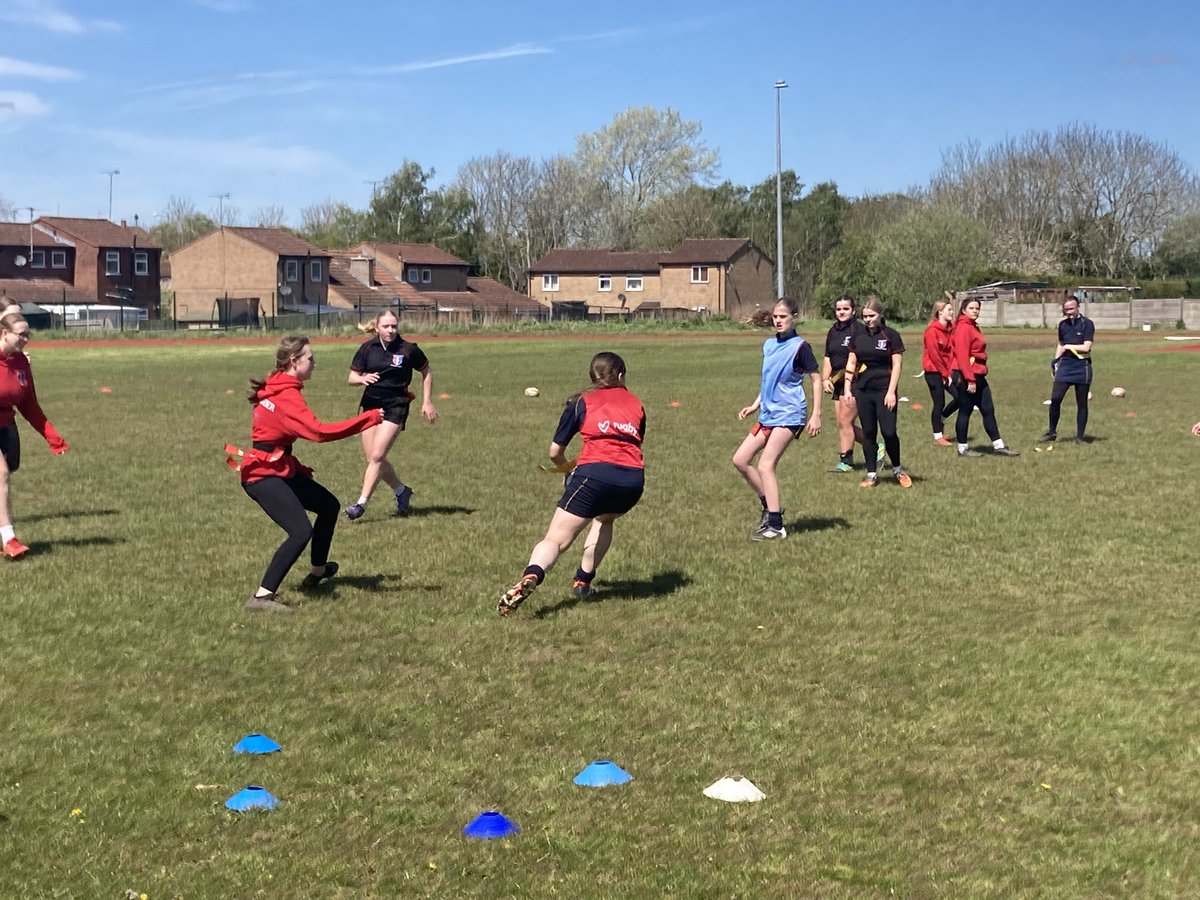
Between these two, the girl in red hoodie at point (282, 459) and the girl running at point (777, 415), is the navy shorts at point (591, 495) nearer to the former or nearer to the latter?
the girl in red hoodie at point (282, 459)

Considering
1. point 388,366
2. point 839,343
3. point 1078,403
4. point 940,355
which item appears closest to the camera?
point 388,366

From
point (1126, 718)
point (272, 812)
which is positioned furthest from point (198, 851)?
point (1126, 718)

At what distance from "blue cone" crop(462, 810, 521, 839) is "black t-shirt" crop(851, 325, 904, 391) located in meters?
10.6

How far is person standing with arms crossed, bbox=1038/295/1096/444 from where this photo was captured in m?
19.0

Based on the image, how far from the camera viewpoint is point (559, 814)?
5.59m

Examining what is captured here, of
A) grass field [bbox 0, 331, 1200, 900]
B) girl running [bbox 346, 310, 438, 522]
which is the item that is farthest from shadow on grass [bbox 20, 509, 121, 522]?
girl running [bbox 346, 310, 438, 522]

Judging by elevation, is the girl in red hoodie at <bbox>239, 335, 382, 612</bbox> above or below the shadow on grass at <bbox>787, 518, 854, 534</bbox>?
above

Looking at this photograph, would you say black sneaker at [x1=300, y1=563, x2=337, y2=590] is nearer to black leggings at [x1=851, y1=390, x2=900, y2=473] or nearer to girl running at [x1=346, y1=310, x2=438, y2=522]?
girl running at [x1=346, y1=310, x2=438, y2=522]

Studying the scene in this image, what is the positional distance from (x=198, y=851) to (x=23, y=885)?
0.63 m

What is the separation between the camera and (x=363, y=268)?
4387 inches

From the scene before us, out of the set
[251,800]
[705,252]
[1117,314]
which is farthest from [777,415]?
[705,252]

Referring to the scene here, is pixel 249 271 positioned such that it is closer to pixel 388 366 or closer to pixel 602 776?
pixel 388 366

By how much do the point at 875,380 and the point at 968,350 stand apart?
329 cm

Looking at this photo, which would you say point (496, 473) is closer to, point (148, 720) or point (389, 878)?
point (148, 720)
